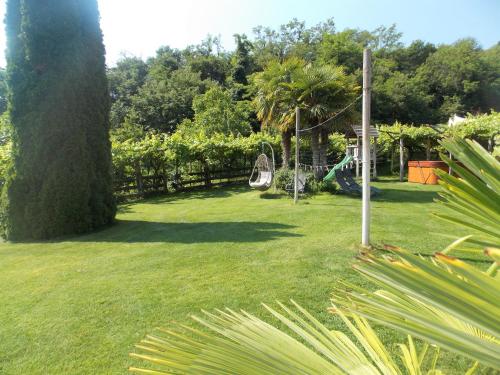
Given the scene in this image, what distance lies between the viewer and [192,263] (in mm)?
5457

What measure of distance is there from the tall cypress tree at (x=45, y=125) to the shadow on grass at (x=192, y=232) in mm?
973

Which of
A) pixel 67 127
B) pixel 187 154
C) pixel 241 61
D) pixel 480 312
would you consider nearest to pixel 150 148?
pixel 187 154

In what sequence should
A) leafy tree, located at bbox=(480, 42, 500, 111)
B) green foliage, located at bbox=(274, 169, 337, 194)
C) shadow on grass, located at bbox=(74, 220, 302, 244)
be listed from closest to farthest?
1. shadow on grass, located at bbox=(74, 220, 302, 244)
2. green foliage, located at bbox=(274, 169, 337, 194)
3. leafy tree, located at bbox=(480, 42, 500, 111)

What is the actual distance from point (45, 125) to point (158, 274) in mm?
5349

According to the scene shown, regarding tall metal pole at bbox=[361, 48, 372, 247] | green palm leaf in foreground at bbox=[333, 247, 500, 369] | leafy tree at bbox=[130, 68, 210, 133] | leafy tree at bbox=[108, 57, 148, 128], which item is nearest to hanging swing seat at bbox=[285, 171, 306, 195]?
tall metal pole at bbox=[361, 48, 372, 247]

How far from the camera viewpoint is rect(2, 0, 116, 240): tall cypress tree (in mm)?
8188

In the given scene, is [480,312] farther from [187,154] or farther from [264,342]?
[187,154]

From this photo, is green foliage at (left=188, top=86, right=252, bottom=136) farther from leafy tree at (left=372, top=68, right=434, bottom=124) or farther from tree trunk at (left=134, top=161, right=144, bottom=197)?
leafy tree at (left=372, top=68, right=434, bottom=124)

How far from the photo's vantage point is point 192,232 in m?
7.65

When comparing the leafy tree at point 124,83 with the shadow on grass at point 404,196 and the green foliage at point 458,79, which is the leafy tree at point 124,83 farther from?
the green foliage at point 458,79

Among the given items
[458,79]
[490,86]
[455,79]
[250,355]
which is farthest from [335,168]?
[490,86]

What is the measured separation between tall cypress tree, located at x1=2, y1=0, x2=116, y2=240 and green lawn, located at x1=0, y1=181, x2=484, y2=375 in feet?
2.44

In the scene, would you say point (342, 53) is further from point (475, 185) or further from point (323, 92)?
point (475, 185)

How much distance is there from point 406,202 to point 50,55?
10354mm
